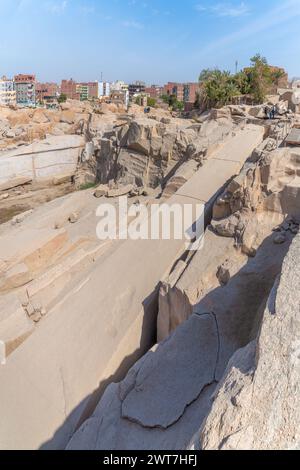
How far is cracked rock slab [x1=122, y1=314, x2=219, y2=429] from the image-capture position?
288cm

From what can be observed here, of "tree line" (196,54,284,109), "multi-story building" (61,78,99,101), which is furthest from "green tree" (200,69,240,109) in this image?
"multi-story building" (61,78,99,101)

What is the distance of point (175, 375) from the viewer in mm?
3221

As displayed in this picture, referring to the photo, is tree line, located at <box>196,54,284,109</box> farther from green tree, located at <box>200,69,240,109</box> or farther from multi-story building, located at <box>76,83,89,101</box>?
multi-story building, located at <box>76,83,89,101</box>

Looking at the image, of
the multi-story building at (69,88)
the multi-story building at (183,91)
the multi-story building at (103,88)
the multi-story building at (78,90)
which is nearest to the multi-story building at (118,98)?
the multi-story building at (183,91)

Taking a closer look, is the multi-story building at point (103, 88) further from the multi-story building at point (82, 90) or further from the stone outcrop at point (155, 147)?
the stone outcrop at point (155, 147)

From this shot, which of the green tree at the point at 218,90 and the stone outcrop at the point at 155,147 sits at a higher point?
the green tree at the point at 218,90

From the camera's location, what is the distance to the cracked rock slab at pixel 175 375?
288 centimetres

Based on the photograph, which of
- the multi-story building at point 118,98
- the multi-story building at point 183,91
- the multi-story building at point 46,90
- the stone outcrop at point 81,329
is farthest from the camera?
the multi-story building at point 46,90

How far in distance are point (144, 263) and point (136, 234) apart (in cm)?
95

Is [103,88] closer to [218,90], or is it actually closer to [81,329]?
[218,90]

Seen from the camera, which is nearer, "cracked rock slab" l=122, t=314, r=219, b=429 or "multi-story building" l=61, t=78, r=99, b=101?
"cracked rock slab" l=122, t=314, r=219, b=429

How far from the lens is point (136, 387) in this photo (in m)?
3.24

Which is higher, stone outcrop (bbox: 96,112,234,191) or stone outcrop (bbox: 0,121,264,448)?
stone outcrop (bbox: 96,112,234,191)
